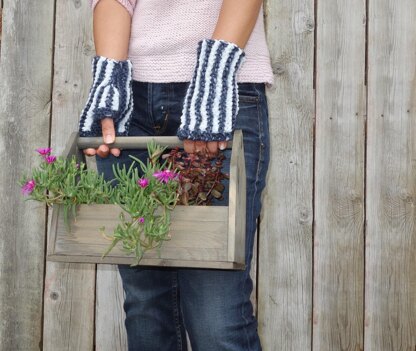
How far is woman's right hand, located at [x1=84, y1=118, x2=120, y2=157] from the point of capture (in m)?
1.17

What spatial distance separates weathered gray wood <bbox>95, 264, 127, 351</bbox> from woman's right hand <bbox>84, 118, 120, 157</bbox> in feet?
2.51

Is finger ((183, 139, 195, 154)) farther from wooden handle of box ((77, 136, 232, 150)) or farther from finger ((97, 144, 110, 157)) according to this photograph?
finger ((97, 144, 110, 157))

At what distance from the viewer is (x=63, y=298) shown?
1891mm

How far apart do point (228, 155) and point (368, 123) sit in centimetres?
75

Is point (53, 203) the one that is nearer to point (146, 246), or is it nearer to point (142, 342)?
point (146, 246)

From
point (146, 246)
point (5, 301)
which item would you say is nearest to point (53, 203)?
point (146, 246)

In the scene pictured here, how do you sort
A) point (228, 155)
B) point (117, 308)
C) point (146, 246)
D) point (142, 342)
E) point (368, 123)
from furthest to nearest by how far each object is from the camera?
point (117, 308), point (368, 123), point (142, 342), point (228, 155), point (146, 246)

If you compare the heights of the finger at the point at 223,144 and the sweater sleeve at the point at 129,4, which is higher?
the sweater sleeve at the point at 129,4

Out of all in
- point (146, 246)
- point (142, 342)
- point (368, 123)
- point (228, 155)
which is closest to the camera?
point (146, 246)

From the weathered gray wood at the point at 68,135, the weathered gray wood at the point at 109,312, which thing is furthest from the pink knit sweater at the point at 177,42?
the weathered gray wood at the point at 109,312

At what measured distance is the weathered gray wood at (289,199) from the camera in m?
1.77

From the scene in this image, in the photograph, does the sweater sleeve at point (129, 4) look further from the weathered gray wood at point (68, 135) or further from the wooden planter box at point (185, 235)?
the weathered gray wood at point (68, 135)

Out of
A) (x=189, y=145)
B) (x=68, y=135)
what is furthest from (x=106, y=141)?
(x=68, y=135)

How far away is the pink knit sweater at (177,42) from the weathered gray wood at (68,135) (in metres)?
0.70
